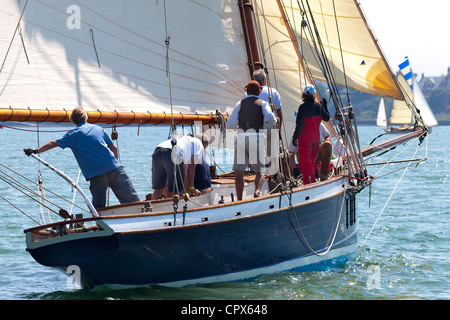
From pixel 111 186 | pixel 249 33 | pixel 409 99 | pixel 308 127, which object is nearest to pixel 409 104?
pixel 409 99

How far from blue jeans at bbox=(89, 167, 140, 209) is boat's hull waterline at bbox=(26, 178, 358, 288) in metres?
0.26

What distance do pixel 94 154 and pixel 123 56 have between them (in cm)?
184

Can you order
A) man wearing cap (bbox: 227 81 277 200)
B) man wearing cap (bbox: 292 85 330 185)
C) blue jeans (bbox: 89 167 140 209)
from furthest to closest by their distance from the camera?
man wearing cap (bbox: 292 85 330 185) → man wearing cap (bbox: 227 81 277 200) → blue jeans (bbox: 89 167 140 209)

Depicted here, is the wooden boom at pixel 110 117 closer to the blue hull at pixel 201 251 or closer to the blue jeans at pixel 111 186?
the blue jeans at pixel 111 186

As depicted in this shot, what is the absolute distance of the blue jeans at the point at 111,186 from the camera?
32.0ft

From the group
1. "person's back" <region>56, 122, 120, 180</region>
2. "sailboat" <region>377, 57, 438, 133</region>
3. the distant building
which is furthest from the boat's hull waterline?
the distant building

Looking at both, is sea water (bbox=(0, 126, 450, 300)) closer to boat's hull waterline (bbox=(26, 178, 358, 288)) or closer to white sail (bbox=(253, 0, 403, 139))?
boat's hull waterline (bbox=(26, 178, 358, 288))

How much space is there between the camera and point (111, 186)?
9836mm

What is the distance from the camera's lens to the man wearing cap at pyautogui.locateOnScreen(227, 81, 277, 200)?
10469mm

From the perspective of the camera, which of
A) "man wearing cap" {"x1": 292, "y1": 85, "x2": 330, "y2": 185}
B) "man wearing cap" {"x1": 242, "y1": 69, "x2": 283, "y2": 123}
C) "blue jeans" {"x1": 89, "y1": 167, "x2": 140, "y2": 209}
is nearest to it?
"blue jeans" {"x1": 89, "y1": 167, "x2": 140, "y2": 209}

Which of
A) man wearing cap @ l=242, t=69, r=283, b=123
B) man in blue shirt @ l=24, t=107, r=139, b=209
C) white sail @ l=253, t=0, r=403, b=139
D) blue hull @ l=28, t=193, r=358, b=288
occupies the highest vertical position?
white sail @ l=253, t=0, r=403, b=139

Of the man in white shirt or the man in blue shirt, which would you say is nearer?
the man in blue shirt

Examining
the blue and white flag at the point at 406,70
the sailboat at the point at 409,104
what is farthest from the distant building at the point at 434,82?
the blue and white flag at the point at 406,70
